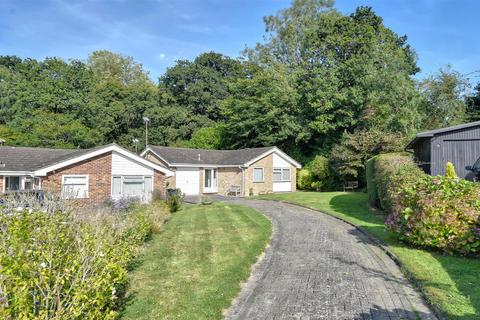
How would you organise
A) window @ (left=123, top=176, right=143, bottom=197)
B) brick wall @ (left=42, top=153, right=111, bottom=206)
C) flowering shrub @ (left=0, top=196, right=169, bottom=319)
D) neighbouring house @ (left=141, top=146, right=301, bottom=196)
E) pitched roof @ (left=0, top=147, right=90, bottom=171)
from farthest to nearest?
neighbouring house @ (left=141, top=146, right=301, bottom=196)
pitched roof @ (left=0, top=147, right=90, bottom=171)
window @ (left=123, top=176, right=143, bottom=197)
brick wall @ (left=42, top=153, right=111, bottom=206)
flowering shrub @ (left=0, top=196, right=169, bottom=319)

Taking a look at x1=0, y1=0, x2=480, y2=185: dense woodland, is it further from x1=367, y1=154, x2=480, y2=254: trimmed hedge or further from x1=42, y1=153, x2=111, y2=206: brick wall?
x1=367, y1=154, x2=480, y2=254: trimmed hedge

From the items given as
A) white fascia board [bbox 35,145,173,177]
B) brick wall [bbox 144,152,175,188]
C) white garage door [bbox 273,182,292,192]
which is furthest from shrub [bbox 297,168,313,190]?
white fascia board [bbox 35,145,173,177]

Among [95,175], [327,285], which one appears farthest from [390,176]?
[95,175]

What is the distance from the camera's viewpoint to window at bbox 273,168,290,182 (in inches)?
1267

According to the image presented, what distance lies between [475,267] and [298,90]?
1153 inches

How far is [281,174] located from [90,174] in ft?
60.7

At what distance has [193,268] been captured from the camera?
325 inches

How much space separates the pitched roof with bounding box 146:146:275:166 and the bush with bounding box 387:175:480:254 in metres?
20.7

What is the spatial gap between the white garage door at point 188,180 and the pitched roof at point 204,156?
80cm

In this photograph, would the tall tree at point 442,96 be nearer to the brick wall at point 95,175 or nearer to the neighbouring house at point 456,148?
the neighbouring house at point 456,148

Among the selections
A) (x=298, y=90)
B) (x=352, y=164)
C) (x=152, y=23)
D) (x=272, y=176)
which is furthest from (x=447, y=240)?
(x=298, y=90)

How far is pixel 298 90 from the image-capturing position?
35562 mm

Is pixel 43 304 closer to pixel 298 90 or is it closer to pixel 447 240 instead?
pixel 447 240

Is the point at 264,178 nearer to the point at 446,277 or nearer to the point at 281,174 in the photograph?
the point at 281,174
